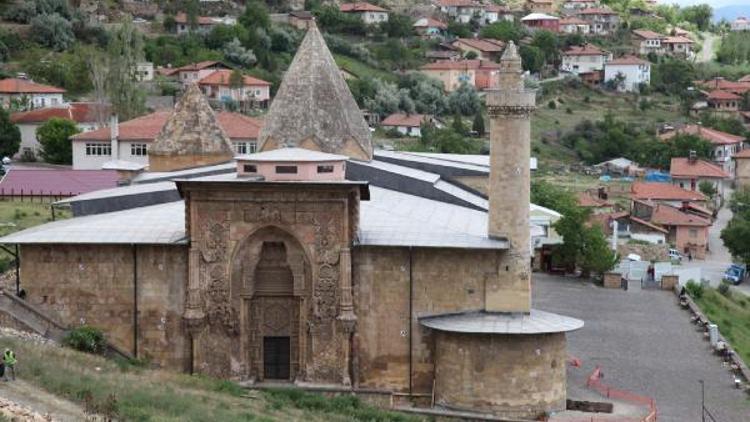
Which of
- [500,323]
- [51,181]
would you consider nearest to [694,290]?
[500,323]

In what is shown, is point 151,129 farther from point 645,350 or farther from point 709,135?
point 709,135

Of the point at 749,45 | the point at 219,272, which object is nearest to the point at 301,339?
the point at 219,272

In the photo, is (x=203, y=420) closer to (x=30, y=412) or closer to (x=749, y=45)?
(x=30, y=412)

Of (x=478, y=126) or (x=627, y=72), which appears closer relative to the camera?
(x=478, y=126)

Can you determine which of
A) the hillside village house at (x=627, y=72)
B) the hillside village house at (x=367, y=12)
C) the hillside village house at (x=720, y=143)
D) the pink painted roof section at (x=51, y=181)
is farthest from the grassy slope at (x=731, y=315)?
the hillside village house at (x=367, y=12)

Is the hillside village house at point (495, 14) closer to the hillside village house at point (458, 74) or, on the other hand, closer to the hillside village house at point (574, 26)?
the hillside village house at point (574, 26)

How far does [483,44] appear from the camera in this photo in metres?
123

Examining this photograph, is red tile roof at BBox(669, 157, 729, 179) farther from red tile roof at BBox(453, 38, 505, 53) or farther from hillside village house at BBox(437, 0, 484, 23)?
hillside village house at BBox(437, 0, 484, 23)

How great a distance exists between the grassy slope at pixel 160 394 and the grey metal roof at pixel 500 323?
224cm

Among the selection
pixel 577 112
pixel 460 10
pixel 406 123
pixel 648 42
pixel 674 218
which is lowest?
pixel 674 218

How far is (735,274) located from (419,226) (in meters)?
31.0

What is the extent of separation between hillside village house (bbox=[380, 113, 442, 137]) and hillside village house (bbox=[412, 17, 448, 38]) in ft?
124

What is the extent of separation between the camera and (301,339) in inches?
1168

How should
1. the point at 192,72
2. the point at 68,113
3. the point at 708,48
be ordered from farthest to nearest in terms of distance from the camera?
the point at 708,48
the point at 192,72
the point at 68,113
